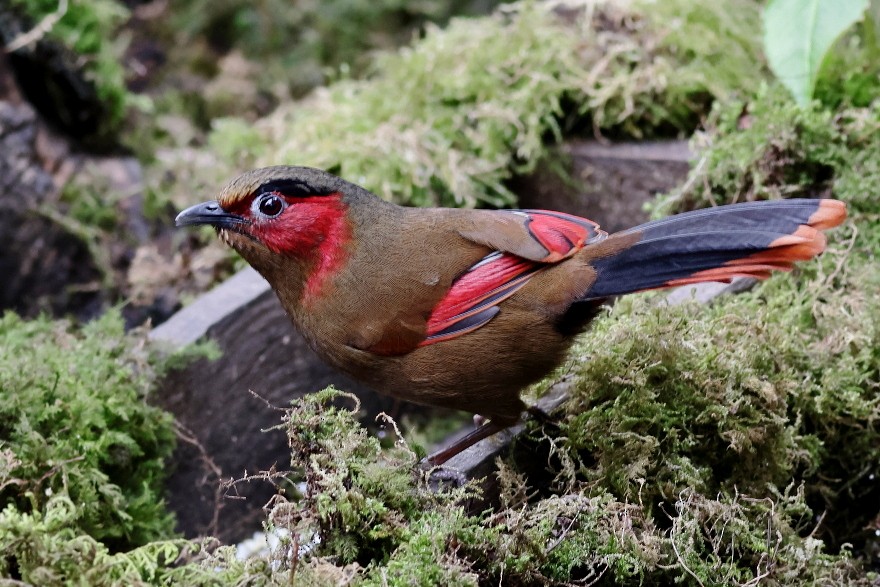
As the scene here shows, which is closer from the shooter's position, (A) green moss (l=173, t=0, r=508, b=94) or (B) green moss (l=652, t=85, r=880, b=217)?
(B) green moss (l=652, t=85, r=880, b=217)

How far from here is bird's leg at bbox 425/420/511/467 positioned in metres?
2.50

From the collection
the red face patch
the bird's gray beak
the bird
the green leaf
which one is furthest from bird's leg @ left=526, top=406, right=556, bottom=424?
the green leaf

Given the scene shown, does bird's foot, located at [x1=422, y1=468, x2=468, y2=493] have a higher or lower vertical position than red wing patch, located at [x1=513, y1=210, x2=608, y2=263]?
lower

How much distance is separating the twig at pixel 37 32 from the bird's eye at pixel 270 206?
7.80 ft

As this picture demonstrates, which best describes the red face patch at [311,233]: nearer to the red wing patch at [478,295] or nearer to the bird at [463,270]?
the bird at [463,270]

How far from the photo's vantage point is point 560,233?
2.63 metres

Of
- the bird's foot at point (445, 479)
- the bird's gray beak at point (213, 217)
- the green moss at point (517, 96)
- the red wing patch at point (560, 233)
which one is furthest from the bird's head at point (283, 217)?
the green moss at point (517, 96)

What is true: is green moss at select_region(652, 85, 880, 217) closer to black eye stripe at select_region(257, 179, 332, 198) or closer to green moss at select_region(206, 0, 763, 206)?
green moss at select_region(206, 0, 763, 206)

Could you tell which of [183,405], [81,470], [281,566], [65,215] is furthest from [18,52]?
[281,566]

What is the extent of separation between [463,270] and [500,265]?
108mm

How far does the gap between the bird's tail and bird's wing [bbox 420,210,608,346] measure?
0.15 meters

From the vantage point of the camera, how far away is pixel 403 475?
2131mm

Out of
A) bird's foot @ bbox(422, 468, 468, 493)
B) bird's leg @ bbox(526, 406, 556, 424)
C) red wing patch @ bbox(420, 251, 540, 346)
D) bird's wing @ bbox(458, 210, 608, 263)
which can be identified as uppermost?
bird's wing @ bbox(458, 210, 608, 263)

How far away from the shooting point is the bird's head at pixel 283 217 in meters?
2.62
